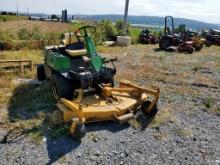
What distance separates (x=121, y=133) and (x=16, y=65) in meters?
5.49

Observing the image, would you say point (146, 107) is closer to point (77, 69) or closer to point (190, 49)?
point (77, 69)

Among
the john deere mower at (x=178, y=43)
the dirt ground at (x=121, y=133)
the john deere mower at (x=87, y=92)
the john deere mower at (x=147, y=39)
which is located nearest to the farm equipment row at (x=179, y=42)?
the john deere mower at (x=178, y=43)

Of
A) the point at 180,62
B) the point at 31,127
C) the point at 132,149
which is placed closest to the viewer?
the point at 132,149

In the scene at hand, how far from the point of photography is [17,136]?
17.9 ft

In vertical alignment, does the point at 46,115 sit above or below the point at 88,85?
below

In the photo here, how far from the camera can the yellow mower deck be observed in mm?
5652

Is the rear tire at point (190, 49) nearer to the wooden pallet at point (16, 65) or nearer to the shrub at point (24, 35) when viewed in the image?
the shrub at point (24, 35)

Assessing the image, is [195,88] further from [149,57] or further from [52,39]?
[52,39]

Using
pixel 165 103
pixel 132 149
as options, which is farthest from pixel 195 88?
pixel 132 149

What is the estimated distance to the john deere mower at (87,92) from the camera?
573 centimetres

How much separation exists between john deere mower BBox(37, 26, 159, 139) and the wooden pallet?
8.11 feet

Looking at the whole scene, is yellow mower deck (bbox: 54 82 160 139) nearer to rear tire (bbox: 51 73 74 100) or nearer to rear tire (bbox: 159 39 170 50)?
rear tire (bbox: 51 73 74 100)

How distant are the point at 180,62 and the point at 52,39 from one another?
6268 millimetres

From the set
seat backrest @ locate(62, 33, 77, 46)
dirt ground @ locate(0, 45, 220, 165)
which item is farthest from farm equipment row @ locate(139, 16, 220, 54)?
seat backrest @ locate(62, 33, 77, 46)
